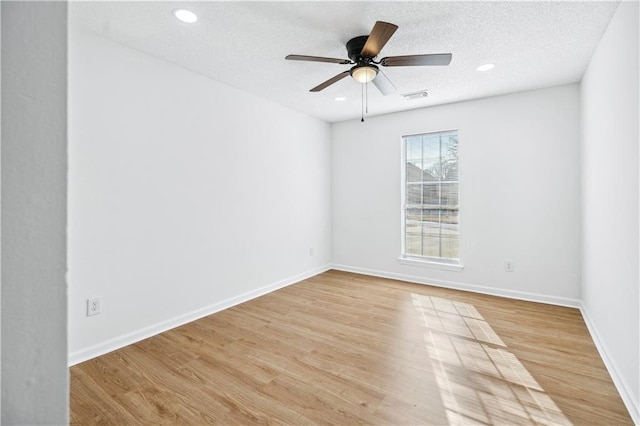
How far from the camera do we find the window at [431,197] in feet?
14.1

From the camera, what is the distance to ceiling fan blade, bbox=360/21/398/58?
193 centimetres

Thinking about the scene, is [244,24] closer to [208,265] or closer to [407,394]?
[208,265]

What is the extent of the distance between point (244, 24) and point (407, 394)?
2.80 meters

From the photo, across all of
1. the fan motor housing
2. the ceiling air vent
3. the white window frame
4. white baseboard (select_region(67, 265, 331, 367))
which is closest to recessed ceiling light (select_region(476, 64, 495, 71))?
the ceiling air vent

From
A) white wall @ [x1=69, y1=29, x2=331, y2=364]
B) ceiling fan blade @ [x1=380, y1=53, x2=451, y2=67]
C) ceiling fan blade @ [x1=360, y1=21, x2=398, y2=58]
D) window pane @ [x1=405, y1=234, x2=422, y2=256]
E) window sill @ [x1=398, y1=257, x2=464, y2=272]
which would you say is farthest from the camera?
window pane @ [x1=405, y1=234, x2=422, y2=256]

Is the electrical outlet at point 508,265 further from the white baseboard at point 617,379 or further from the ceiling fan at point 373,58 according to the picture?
the ceiling fan at point 373,58

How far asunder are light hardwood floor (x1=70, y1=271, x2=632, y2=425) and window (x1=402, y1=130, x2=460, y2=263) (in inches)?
46.5

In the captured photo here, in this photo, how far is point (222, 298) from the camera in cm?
346

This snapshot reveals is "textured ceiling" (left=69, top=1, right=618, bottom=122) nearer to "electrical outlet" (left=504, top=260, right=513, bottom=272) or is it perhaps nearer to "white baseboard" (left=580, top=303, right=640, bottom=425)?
"electrical outlet" (left=504, top=260, right=513, bottom=272)

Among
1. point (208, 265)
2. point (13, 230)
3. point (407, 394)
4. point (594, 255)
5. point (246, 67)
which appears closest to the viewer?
point (13, 230)

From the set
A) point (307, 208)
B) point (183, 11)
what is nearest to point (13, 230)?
point (183, 11)

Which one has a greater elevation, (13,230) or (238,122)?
(238,122)

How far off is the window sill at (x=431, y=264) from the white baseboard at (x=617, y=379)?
1.48 metres

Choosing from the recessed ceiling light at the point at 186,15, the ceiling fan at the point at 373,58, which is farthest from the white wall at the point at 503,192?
the recessed ceiling light at the point at 186,15
